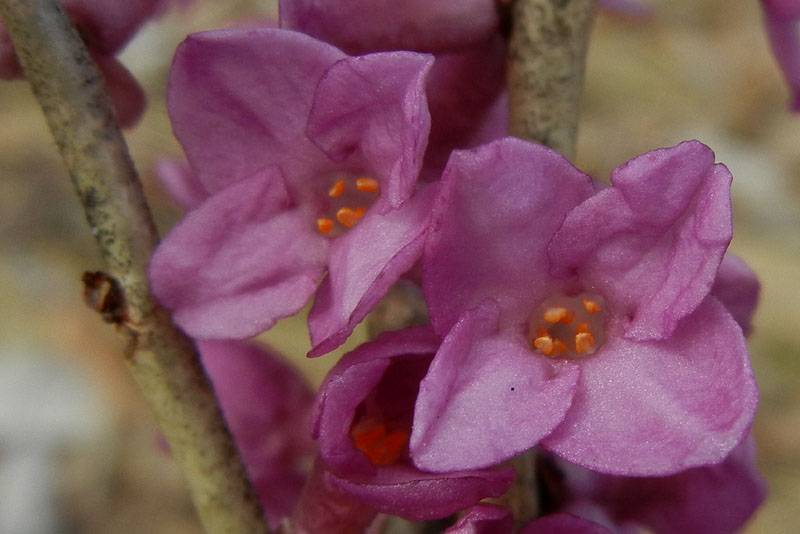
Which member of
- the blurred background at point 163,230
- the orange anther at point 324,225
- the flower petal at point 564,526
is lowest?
the blurred background at point 163,230

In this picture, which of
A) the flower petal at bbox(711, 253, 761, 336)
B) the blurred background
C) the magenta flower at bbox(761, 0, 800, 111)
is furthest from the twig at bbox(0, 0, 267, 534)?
the blurred background

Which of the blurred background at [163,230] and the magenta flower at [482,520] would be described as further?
the blurred background at [163,230]

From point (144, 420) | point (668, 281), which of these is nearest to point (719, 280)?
point (668, 281)

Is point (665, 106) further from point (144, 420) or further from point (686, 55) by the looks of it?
point (144, 420)

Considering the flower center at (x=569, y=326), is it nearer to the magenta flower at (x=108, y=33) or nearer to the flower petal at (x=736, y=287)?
the flower petal at (x=736, y=287)

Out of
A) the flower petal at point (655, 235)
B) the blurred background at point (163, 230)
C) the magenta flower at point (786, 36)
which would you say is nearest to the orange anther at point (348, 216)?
the flower petal at point (655, 235)

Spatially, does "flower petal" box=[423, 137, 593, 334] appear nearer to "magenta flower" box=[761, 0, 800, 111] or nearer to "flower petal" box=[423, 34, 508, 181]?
"flower petal" box=[423, 34, 508, 181]
